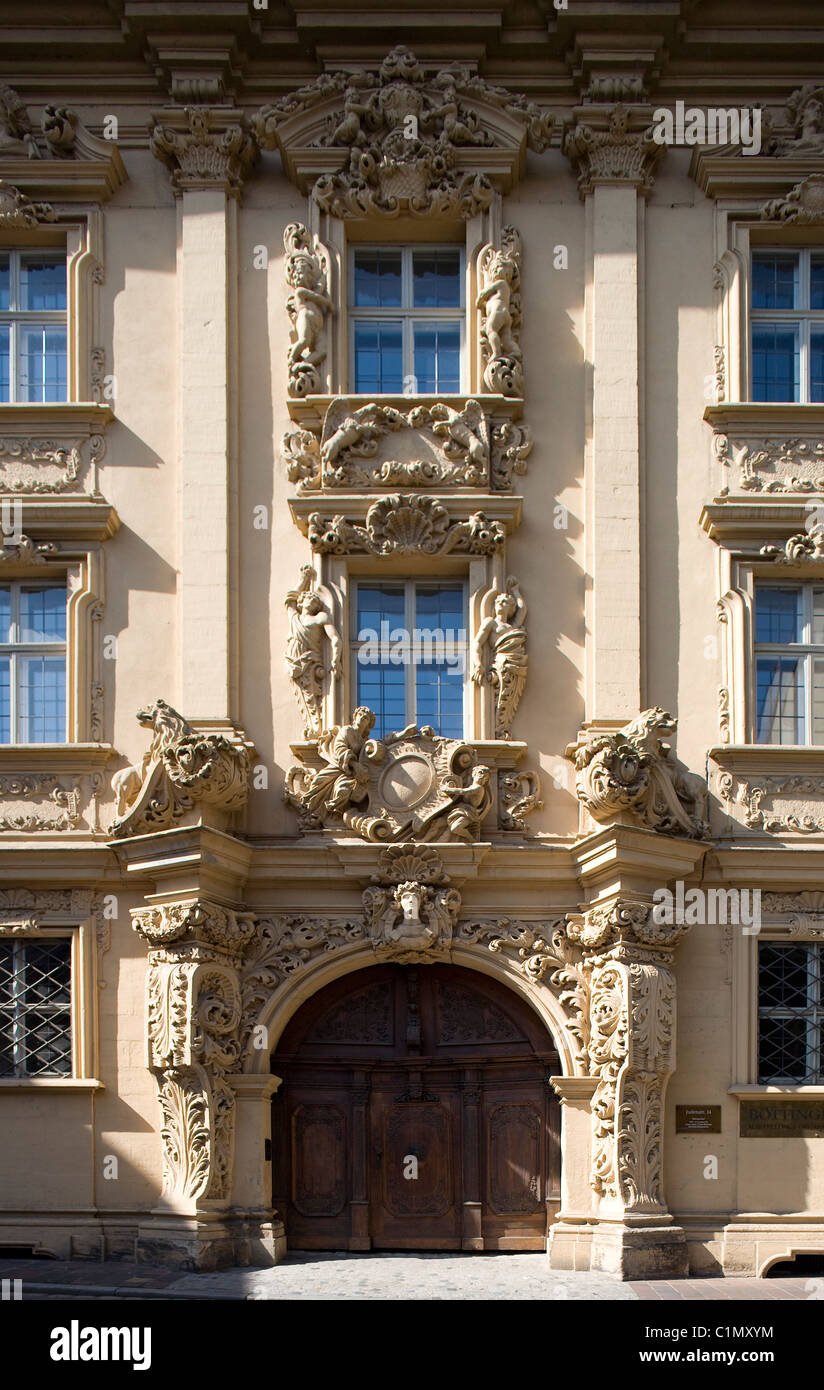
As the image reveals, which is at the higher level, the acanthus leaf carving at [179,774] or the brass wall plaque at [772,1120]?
the acanthus leaf carving at [179,774]

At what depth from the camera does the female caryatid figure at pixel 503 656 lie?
15.6 meters

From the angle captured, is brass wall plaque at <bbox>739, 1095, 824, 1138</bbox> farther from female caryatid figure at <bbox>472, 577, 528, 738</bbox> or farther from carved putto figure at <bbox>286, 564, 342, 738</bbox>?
carved putto figure at <bbox>286, 564, 342, 738</bbox>

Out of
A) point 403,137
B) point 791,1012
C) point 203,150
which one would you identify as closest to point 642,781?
point 791,1012

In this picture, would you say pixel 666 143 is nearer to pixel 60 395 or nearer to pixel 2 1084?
pixel 60 395

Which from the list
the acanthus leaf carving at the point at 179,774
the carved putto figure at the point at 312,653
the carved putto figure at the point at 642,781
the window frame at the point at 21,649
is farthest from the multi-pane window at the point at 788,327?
the window frame at the point at 21,649

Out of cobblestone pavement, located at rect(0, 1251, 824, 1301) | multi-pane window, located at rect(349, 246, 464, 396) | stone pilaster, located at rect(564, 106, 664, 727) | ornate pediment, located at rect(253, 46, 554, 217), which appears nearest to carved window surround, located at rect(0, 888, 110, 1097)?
cobblestone pavement, located at rect(0, 1251, 824, 1301)

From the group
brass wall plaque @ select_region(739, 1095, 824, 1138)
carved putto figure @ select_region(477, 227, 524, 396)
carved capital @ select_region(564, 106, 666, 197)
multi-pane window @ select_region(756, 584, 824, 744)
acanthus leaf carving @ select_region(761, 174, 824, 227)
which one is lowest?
Result: brass wall plaque @ select_region(739, 1095, 824, 1138)

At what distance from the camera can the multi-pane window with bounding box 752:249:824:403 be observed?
16594 millimetres

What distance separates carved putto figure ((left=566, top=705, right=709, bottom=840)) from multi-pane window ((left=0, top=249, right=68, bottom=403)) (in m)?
6.26

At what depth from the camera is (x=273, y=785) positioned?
1572cm

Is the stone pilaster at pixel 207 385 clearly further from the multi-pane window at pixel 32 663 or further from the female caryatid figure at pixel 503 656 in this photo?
the female caryatid figure at pixel 503 656

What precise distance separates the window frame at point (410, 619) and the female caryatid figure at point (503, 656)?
256 mm

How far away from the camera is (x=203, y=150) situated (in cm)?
1652

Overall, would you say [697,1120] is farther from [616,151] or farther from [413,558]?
[616,151]
